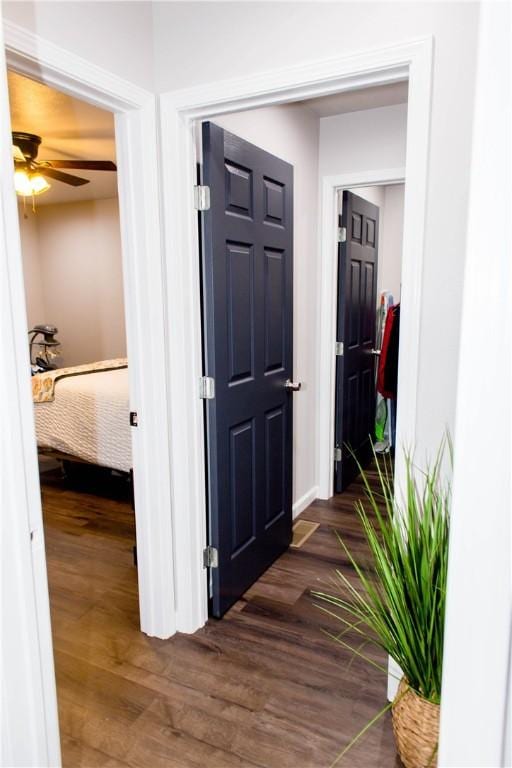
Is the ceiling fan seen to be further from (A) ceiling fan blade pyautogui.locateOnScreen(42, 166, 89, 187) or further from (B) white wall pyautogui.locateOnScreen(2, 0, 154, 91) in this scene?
(B) white wall pyautogui.locateOnScreen(2, 0, 154, 91)

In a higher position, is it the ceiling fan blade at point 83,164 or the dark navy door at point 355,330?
the ceiling fan blade at point 83,164

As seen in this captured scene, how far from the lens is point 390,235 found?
5.16 meters

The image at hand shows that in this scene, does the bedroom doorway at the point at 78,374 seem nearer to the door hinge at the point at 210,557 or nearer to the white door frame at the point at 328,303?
the door hinge at the point at 210,557

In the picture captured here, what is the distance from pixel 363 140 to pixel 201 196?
5.45 ft

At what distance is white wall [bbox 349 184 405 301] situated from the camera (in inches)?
199

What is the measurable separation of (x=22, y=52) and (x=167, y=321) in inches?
37.5

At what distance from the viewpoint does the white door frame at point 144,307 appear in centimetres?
176

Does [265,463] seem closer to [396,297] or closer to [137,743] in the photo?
[137,743]

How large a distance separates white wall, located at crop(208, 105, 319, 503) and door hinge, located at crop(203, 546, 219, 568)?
1166mm

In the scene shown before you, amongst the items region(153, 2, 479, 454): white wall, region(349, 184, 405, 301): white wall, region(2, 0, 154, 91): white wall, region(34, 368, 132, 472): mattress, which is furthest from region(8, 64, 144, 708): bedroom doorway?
region(349, 184, 405, 301): white wall

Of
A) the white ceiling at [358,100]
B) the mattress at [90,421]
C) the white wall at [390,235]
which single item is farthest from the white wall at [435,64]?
the white wall at [390,235]

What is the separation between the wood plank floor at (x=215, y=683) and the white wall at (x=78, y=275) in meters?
4.01

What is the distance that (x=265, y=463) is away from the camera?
2629 mm

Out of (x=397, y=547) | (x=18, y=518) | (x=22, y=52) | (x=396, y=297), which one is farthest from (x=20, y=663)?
(x=396, y=297)
